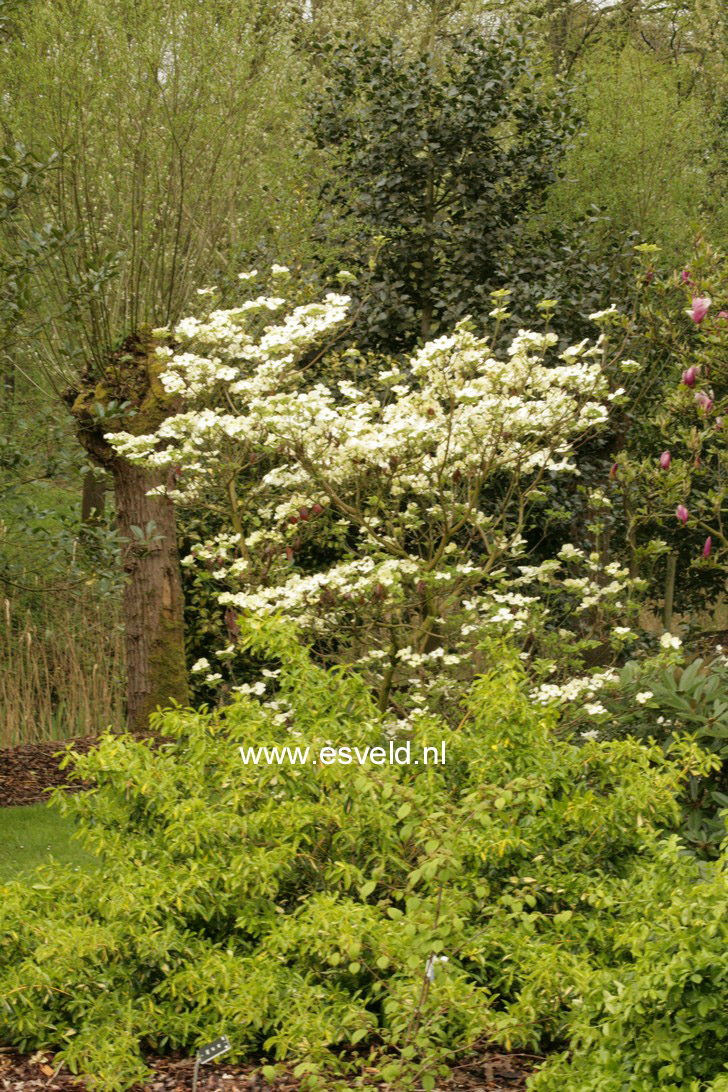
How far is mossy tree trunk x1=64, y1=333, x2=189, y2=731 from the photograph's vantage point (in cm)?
772

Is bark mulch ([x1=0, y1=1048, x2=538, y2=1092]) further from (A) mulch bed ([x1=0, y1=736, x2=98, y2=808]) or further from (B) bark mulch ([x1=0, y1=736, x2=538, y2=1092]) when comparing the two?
(A) mulch bed ([x1=0, y1=736, x2=98, y2=808])

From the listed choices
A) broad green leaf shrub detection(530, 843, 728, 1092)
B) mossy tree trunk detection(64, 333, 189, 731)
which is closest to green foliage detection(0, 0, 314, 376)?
mossy tree trunk detection(64, 333, 189, 731)

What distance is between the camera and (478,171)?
28.4 ft

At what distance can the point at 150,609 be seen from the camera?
7883 millimetres

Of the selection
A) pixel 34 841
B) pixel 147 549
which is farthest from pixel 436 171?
pixel 34 841

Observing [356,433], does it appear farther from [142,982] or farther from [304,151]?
[304,151]

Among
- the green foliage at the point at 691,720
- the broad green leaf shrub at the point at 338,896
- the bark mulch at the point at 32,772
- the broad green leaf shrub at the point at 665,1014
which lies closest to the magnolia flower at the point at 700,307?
the green foliage at the point at 691,720

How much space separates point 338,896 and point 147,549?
4097mm

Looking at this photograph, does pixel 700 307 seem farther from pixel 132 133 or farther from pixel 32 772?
pixel 32 772

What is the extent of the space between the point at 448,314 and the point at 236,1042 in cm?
575

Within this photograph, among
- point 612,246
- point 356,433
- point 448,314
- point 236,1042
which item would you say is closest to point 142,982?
point 236,1042

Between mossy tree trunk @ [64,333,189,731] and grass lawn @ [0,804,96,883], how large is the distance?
116cm

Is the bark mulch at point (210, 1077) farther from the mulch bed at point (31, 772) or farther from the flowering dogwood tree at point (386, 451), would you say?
the mulch bed at point (31, 772)

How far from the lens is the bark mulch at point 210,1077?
11.6 ft
